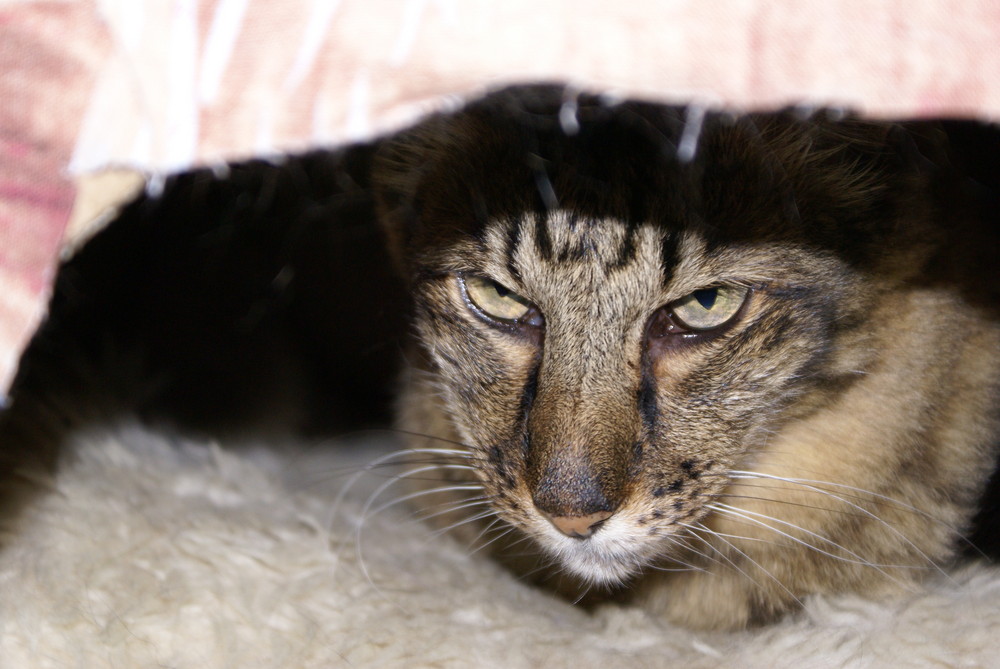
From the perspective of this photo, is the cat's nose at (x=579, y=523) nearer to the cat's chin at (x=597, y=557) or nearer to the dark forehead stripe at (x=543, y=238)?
the cat's chin at (x=597, y=557)

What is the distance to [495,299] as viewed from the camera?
3.17ft

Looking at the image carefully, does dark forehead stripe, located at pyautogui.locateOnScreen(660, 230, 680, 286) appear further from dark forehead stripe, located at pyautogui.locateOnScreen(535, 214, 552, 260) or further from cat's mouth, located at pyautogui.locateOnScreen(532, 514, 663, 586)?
cat's mouth, located at pyautogui.locateOnScreen(532, 514, 663, 586)

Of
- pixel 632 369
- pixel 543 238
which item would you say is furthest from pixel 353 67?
pixel 632 369

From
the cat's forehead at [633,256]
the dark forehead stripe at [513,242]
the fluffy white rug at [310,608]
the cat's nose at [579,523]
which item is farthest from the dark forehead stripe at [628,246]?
the fluffy white rug at [310,608]

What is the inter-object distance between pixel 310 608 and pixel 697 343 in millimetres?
510

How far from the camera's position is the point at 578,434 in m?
0.84

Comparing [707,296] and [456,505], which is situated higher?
[707,296]

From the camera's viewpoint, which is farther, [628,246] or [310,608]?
[310,608]

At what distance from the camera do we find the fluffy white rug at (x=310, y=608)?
851 mm

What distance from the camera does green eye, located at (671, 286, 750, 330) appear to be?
884 mm

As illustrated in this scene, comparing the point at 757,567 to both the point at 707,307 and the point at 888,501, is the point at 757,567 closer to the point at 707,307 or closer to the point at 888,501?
the point at 888,501

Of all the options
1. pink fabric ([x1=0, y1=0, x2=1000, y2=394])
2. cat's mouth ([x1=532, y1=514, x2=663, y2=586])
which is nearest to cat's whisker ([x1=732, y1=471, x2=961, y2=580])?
cat's mouth ([x1=532, y1=514, x2=663, y2=586])

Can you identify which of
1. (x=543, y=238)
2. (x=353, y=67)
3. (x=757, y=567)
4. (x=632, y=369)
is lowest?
(x=757, y=567)

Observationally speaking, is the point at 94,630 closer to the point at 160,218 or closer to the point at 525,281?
the point at 525,281
